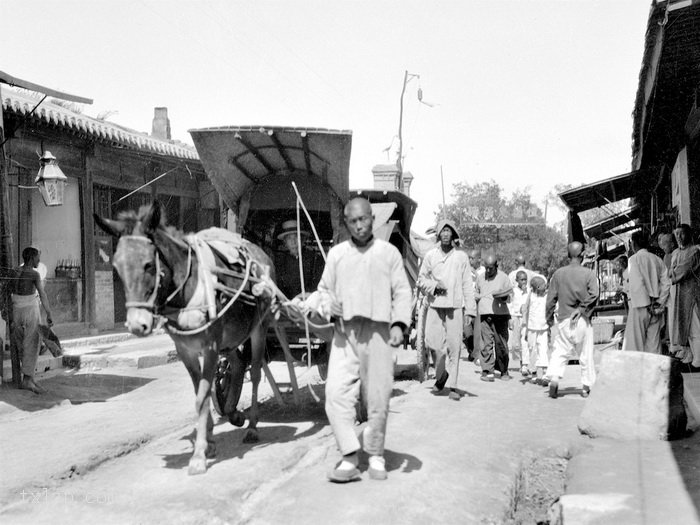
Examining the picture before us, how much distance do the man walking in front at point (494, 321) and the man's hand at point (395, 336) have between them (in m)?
5.38

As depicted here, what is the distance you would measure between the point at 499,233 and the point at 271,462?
4228 cm

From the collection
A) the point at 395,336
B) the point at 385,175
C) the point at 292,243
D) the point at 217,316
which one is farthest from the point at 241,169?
the point at 385,175

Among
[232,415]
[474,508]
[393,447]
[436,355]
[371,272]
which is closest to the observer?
[474,508]

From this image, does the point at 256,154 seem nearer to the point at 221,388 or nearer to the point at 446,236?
the point at 446,236

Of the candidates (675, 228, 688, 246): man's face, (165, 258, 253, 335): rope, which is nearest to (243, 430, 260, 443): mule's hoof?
(165, 258, 253, 335): rope

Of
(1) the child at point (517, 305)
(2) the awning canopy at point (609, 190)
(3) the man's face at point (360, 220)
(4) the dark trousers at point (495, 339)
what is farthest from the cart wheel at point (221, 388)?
(2) the awning canopy at point (609, 190)

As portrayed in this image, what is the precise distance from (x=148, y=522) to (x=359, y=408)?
3034mm

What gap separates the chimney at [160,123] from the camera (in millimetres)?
20141

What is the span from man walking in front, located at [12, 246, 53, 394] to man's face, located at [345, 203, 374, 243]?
578cm

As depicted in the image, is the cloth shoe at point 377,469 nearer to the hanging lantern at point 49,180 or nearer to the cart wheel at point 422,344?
the cart wheel at point 422,344

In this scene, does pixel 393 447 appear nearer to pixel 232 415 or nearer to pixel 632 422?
pixel 232 415

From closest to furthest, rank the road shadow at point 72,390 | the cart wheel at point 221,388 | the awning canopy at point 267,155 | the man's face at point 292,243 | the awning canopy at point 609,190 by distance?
1. the cart wheel at point 221,388
2. the awning canopy at point 267,155
3. the road shadow at point 72,390
4. the man's face at point 292,243
5. the awning canopy at point 609,190

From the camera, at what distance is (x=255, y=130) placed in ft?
23.8

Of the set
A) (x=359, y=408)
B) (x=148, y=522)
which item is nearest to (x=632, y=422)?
(x=359, y=408)
